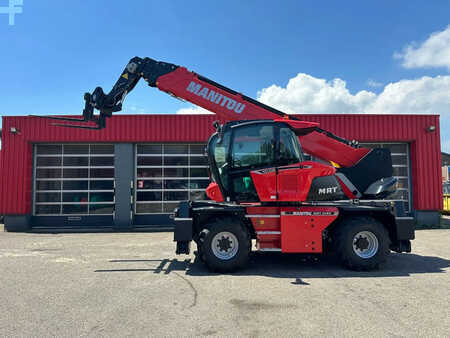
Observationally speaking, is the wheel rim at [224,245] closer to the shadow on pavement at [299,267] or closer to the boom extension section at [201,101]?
the shadow on pavement at [299,267]

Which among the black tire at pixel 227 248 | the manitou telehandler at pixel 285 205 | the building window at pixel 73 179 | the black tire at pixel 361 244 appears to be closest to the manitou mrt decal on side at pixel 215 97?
the manitou telehandler at pixel 285 205

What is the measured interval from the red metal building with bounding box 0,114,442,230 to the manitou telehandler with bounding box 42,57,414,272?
6764 mm

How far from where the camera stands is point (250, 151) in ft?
20.9

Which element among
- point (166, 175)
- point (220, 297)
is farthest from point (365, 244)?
point (166, 175)

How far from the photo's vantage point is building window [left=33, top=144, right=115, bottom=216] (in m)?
13.5

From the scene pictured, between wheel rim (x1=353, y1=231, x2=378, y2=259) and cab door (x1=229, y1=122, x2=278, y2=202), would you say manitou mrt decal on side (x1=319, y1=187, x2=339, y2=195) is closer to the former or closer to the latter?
wheel rim (x1=353, y1=231, x2=378, y2=259)

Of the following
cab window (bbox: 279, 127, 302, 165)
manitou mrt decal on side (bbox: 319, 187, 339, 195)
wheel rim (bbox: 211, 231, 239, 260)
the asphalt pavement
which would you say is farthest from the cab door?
the asphalt pavement

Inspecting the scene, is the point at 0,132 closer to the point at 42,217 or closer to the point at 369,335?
the point at 42,217

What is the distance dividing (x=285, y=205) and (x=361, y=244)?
1.84 m

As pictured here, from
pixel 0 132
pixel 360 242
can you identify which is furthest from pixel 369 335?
pixel 0 132

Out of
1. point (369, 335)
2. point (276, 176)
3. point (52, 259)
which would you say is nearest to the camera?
point (369, 335)

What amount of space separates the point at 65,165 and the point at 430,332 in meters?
14.6

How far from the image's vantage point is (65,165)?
13.7 meters

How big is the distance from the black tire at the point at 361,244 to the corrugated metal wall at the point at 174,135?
26.0ft
